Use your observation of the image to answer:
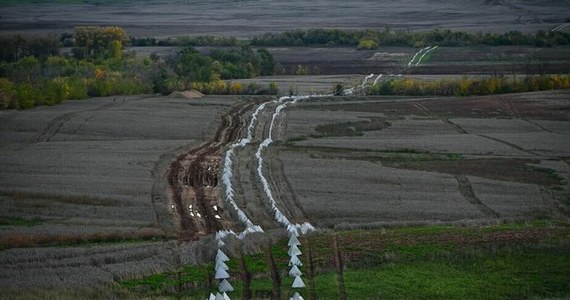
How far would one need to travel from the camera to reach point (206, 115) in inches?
2584

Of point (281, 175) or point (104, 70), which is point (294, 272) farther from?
point (104, 70)

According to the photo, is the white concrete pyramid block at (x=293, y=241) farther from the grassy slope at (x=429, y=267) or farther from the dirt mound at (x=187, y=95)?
the dirt mound at (x=187, y=95)

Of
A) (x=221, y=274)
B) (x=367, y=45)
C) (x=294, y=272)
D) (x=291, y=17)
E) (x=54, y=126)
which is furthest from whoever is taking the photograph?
(x=291, y=17)

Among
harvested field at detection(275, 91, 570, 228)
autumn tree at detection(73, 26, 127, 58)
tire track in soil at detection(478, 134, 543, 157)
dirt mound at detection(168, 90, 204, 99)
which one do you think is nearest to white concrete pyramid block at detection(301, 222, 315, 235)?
harvested field at detection(275, 91, 570, 228)

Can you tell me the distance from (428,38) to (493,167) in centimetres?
7574

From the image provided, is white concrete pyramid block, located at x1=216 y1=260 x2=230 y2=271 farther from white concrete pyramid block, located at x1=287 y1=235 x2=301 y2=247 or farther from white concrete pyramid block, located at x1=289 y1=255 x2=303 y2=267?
white concrete pyramid block, located at x1=287 y1=235 x2=301 y2=247

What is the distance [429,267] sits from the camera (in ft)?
94.8

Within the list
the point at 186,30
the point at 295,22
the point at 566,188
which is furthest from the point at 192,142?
the point at 295,22

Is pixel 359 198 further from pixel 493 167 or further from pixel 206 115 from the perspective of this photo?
pixel 206 115

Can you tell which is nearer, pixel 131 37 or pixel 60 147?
pixel 60 147

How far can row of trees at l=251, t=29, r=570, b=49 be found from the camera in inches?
4451

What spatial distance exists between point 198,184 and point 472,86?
41574mm

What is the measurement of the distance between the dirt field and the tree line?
29.6m

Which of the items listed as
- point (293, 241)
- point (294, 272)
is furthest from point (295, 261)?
point (293, 241)
